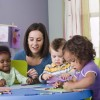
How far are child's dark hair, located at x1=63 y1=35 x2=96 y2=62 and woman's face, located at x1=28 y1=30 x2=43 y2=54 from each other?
1.59 ft

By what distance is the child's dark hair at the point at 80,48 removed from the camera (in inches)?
54.4

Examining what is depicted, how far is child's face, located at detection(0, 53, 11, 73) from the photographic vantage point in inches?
64.4

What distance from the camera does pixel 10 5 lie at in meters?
3.79

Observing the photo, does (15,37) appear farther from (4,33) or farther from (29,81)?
(29,81)

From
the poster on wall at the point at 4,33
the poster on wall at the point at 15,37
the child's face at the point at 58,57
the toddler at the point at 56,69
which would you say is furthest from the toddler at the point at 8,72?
the poster on wall at the point at 15,37

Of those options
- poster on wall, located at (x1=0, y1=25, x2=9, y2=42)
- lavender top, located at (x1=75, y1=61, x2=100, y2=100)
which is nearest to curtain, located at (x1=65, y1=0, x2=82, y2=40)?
poster on wall, located at (x1=0, y1=25, x2=9, y2=42)

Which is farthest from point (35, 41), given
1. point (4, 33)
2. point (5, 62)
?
point (4, 33)

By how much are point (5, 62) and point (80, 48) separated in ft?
Result: 1.77

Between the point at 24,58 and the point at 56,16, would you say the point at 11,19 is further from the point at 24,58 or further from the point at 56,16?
the point at 24,58

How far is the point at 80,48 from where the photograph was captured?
4.58 feet

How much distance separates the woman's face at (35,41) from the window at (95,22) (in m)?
2.10

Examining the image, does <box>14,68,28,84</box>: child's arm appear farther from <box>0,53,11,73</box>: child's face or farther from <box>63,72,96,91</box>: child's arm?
<box>63,72,96,91</box>: child's arm

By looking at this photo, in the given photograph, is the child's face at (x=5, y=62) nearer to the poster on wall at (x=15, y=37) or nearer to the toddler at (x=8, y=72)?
the toddler at (x=8, y=72)

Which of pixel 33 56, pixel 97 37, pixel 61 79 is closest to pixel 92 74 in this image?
pixel 61 79
